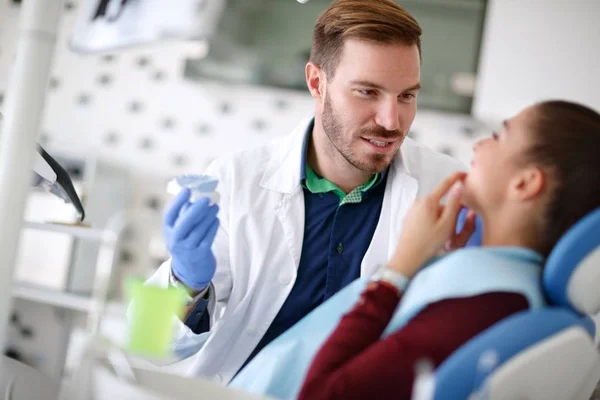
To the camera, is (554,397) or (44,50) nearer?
(44,50)

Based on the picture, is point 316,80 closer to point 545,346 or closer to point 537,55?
point 545,346

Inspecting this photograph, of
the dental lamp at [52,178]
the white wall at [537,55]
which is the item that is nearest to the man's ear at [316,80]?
the dental lamp at [52,178]

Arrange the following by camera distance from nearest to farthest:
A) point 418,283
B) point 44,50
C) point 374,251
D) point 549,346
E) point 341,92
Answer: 1. point 44,50
2. point 549,346
3. point 418,283
4. point 374,251
5. point 341,92

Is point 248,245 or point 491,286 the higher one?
point 491,286

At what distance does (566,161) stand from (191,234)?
0.68m

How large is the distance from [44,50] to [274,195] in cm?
94

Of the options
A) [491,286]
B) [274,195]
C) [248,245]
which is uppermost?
[491,286]

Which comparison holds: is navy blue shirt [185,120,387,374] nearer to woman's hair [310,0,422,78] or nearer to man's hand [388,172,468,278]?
woman's hair [310,0,422,78]

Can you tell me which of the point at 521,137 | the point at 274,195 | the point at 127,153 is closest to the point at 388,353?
the point at 521,137

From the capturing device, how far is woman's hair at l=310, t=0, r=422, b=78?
5.20 feet

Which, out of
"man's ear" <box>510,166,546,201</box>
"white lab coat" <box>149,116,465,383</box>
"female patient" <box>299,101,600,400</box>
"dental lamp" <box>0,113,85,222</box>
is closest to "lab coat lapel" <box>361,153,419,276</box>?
"white lab coat" <box>149,116,465,383</box>

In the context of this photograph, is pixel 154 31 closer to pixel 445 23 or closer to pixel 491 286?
pixel 491 286

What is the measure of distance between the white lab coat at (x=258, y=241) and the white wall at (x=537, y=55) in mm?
1741

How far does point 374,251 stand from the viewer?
1558 millimetres
